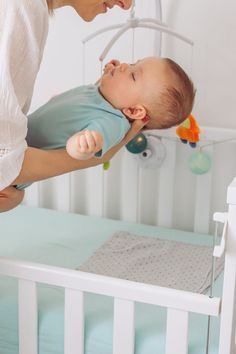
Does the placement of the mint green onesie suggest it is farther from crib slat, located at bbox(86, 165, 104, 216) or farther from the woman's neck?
crib slat, located at bbox(86, 165, 104, 216)

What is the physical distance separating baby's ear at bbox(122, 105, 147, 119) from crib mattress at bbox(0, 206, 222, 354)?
393mm

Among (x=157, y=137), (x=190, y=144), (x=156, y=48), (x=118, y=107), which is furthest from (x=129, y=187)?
(x=118, y=107)

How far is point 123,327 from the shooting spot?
1.15m

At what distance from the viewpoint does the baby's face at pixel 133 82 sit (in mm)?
1218

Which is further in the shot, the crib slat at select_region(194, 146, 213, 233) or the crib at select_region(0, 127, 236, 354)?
the crib slat at select_region(194, 146, 213, 233)

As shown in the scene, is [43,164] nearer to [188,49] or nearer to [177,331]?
[177,331]

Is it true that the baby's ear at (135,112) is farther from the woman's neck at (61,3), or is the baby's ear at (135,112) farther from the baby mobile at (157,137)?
the baby mobile at (157,137)

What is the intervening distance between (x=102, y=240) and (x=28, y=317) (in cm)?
53

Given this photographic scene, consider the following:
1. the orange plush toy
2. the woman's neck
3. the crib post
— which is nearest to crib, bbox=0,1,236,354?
the crib post

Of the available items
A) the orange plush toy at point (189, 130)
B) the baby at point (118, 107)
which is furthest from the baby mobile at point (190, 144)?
the baby at point (118, 107)

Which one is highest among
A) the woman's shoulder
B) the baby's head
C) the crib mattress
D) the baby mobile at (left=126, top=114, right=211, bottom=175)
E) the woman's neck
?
the woman's neck

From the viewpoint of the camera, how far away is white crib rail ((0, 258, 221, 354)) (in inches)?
43.4

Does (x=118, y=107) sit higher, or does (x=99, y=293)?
(x=118, y=107)

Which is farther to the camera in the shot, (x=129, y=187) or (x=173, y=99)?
(x=129, y=187)
